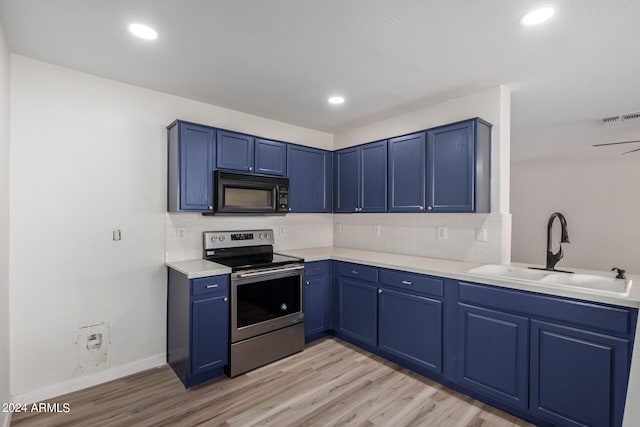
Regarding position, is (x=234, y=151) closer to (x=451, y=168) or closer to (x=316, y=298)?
(x=316, y=298)

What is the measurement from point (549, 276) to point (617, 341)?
0.59 meters

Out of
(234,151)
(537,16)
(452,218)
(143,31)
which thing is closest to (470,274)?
(452,218)

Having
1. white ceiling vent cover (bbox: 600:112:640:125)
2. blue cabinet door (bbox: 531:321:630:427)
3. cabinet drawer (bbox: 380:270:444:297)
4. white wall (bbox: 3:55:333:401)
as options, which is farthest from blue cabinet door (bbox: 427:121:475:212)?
white wall (bbox: 3:55:333:401)

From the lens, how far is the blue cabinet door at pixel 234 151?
9.50ft


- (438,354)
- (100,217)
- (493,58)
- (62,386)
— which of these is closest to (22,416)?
(62,386)

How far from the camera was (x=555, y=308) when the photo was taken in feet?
6.25

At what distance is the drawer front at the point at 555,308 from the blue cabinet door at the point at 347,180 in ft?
5.38

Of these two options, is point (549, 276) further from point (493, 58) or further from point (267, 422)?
point (267, 422)

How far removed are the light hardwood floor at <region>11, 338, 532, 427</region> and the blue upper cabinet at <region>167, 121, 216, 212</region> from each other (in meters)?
1.46

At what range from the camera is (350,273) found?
10.4 ft

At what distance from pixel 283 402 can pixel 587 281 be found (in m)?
2.34

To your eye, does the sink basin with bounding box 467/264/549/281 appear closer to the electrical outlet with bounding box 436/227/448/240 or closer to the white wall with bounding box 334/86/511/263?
the white wall with bounding box 334/86/511/263

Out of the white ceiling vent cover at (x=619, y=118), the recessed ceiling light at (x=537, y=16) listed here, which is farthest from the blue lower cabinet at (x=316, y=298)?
the white ceiling vent cover at (x=619, y=118)

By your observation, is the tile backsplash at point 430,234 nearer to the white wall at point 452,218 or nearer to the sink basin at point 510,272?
the white wall at point 452,218
